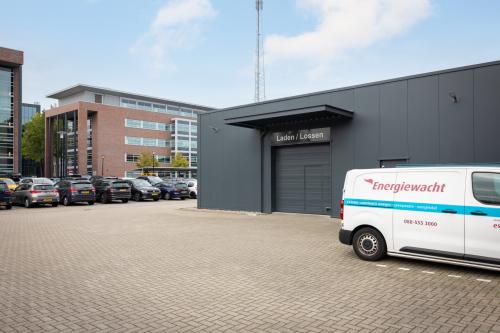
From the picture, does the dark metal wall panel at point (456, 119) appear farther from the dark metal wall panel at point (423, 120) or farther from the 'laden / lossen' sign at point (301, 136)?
the 'laden / lossen' sign at point (301, 136)

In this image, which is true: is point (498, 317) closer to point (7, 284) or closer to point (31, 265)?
point (7, 284)

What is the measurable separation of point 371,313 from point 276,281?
182 centimetres

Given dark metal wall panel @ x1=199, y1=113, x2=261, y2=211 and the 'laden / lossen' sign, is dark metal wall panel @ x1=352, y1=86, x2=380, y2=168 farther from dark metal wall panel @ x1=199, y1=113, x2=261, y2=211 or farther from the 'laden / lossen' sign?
dark metal wall panel @ x1=199, y1=113, x2=261, y2=211

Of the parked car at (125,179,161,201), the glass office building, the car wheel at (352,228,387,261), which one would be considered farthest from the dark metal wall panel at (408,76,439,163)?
the glass office building

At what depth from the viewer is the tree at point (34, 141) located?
267 feet

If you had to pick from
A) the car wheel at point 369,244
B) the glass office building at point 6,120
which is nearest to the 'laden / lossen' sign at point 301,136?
the car wheel at point 369,244

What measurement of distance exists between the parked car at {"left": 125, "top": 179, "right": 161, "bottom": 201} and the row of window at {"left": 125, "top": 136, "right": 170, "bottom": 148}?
51.3 metres

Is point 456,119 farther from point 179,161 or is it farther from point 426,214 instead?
point 179,161

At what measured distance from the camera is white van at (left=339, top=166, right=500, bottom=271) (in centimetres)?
640

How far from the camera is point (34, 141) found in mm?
81812

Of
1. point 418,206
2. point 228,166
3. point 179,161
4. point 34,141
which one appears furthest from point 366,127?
point 34,141

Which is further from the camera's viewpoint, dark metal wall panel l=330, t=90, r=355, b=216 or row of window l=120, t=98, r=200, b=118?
row of window l=120, t=98, r=200, b=118

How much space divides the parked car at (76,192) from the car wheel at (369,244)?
2110cm

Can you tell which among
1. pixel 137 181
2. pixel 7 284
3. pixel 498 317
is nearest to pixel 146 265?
pixel 7 284
